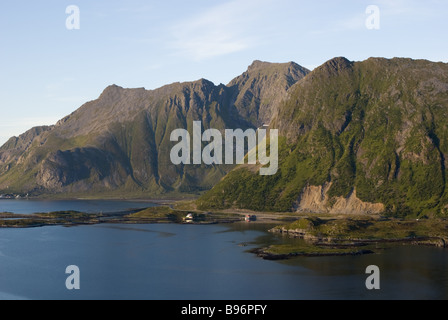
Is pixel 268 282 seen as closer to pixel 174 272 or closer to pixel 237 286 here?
pixel 237 286

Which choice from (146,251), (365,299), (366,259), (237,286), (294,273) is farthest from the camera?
(146,251)

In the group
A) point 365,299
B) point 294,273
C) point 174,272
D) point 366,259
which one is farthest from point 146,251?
point 365,299
